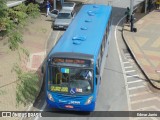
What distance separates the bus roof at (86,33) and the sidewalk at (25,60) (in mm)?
3597

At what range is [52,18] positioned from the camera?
3369 cm

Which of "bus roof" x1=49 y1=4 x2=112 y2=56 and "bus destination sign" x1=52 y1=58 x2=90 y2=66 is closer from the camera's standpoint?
"bus destination sign" x1=52 y1=58 x2=90 y2=66

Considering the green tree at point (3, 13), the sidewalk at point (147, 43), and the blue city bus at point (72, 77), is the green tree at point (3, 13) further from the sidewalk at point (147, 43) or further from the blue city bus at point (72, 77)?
the sidewalk at point (147, 43)

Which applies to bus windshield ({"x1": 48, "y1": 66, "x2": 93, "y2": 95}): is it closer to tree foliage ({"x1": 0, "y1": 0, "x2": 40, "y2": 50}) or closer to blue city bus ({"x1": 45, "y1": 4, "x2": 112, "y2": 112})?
blue city bus ({"x1": 45, "y1": 4, "x2": 112, "y2": 112})

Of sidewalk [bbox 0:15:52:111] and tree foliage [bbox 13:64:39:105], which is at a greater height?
tree foliage [bbox 13:64:39:105]

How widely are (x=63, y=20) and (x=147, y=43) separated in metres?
8.08

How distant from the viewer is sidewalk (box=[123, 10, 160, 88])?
2160 centimetres

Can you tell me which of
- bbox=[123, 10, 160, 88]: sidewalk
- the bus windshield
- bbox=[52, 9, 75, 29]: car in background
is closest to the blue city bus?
the bus windshield

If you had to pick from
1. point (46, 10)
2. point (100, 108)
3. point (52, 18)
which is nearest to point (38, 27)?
point (52, 18)

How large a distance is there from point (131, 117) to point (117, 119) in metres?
0.68

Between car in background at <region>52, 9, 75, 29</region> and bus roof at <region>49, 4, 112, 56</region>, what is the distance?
7.26 metres

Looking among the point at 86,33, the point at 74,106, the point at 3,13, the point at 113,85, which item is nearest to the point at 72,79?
the point at 74,106

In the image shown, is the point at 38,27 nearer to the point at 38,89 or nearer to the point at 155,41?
the point at 155,41

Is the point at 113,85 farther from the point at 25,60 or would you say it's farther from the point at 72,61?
the point at 25,60
